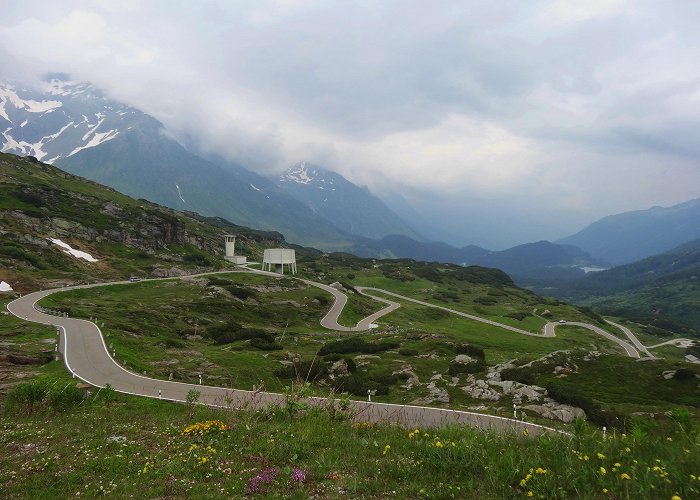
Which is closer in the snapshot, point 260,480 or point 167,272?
point 260,480

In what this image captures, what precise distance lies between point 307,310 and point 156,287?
33225mm

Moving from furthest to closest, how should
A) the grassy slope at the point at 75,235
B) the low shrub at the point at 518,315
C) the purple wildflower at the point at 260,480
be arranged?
the low shrub at the point at 518,315 → the grassy slope at the point at 75,235 → the purple wildflower at the point at 260,480

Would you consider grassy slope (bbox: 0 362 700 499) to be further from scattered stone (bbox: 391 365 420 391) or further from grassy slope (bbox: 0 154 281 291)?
grassy slope (bbox: 0 154 281 291)

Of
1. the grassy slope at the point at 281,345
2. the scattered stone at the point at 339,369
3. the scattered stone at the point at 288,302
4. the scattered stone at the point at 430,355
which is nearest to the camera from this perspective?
the grassy slope at the point at 281,345

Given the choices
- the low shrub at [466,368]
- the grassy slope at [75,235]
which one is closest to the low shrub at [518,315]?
the grassy slope at [75,235]

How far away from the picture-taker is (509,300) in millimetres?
181375

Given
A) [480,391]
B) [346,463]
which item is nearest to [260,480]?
[346,463]

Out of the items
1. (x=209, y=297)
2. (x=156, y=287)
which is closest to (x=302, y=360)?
(x=209, y=297)

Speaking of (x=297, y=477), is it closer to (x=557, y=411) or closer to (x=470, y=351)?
(x=557, y=411)

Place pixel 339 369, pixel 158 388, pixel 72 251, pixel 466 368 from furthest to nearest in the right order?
1. pixel 72 251
2. pixel 339 369
3. pixel 466 368
4. pixel 158 388

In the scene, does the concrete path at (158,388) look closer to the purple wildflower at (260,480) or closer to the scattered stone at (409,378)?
the scattered stone at (409,378)

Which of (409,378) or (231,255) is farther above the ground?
(231,255)

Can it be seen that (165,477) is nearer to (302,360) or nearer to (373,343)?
(302,360)

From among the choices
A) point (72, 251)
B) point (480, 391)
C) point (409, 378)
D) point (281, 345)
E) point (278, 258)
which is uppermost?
point (72, 251)
